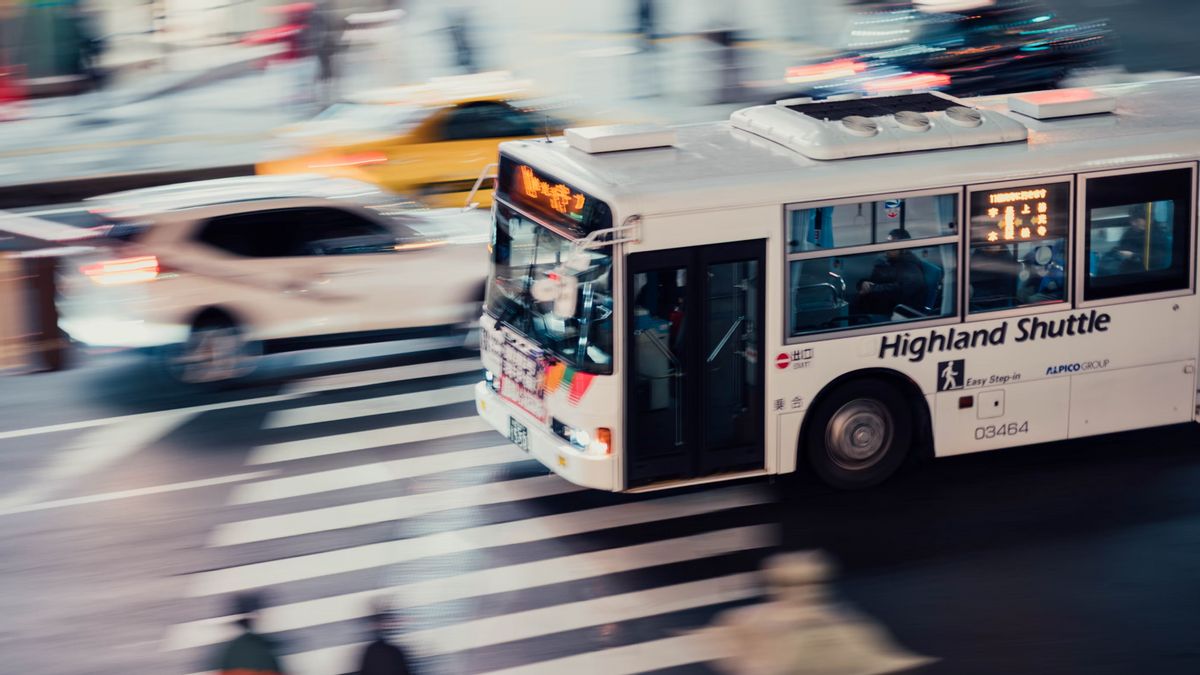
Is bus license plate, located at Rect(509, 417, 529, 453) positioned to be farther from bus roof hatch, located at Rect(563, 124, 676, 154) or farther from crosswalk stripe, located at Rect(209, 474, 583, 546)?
bus roof hatch, located at Rect(563, 124, 676, 154)

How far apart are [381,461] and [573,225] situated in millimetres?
2999

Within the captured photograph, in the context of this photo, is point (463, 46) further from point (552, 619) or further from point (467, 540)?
point (552, 619)

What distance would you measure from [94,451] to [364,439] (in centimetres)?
219

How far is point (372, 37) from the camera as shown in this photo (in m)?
27.4

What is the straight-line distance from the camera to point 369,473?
1218 cm

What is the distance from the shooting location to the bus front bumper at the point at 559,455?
412 inches

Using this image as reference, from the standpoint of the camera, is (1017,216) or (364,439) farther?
(364,439)

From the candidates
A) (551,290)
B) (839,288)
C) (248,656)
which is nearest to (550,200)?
Answer: (551,290)

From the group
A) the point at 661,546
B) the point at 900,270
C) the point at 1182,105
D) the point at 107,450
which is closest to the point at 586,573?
the point at 661,546

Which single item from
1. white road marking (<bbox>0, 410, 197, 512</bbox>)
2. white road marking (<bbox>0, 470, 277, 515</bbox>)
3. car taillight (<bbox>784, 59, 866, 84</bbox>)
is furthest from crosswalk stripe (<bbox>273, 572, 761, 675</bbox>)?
car taillight (<bbox>784, 59, 866, 84</bbox>)

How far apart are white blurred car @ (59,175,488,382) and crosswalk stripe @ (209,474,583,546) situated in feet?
9.75

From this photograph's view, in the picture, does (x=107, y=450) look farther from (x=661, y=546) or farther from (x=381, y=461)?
(x=661, y=546)

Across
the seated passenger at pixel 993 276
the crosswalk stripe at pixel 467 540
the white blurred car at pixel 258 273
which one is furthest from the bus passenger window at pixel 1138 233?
the white blurred car at pixel 258 273

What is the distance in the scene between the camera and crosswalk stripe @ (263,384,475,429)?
1341cm
